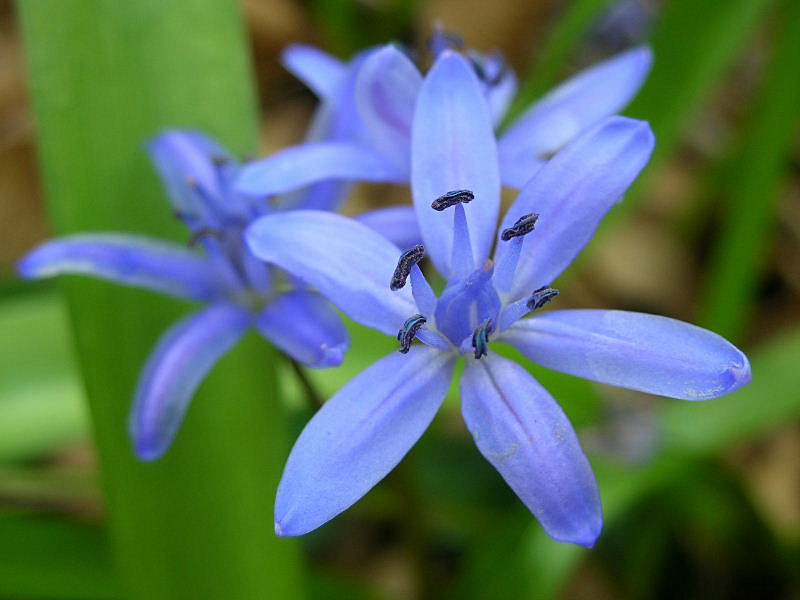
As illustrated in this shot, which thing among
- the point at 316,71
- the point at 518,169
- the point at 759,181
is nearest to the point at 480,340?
the point at 518,169

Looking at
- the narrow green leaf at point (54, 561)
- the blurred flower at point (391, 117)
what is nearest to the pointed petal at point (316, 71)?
the blurred flower at point (391, 117)

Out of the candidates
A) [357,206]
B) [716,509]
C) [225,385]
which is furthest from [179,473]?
[357,206]

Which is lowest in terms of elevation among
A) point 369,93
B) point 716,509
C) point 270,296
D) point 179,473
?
point 716,509

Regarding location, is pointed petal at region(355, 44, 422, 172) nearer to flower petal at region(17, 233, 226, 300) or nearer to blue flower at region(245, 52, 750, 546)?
blue flower at region(245, 52, 750, 546)

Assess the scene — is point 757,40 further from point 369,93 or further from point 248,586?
point 248,586

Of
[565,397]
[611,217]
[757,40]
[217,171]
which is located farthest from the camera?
[757,40]

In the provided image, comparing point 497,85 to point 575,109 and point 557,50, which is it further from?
point 557,50
